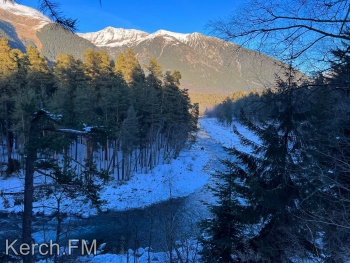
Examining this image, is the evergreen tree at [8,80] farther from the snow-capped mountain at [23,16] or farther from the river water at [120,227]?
the snow-capped mountain at [23,16]

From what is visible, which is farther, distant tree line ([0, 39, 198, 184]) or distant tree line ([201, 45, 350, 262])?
distant tree line ([0, 39, 198, 184])

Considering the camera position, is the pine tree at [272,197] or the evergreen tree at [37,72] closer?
the pine tree at [272,197]

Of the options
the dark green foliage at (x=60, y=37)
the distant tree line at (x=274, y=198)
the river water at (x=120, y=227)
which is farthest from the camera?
the river water at (x=120, y=227)

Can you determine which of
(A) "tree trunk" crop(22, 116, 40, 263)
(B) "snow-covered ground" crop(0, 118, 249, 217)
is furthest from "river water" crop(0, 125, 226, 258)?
(A) "tree trunk" crop(22, 116, 40, 263)

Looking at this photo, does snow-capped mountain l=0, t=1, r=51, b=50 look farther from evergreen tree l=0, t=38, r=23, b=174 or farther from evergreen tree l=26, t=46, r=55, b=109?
evergreen tree l=26, t=46, r=55, b=109

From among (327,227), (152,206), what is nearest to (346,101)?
(327,227)

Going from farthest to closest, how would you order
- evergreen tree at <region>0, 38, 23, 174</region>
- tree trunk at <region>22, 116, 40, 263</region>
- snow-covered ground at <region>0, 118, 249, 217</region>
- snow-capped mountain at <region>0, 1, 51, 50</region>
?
evergreen tree at <region>0, 38, 23, 174</region> < snow-covered ground at <region>0, 118, 249, 217</region> < tree trunk at <region>22, 116, 40, 263</region> < snow-capped mountain at <region>0, 1, 51, 50</region>

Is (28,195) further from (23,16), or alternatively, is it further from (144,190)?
(144,190)

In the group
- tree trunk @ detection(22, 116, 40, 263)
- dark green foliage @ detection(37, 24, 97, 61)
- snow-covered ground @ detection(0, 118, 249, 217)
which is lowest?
snow-covered ground @ detection(0, 118, 249, 217)

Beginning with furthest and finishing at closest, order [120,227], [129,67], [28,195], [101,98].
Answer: [129,67] < [101,98] < [120,227] < [28,195]

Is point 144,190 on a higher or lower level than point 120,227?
lower

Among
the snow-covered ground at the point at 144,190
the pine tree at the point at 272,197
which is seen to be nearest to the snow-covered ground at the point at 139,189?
the snow-covered ground at the point at 144,190

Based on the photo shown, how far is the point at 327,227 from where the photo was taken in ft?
15.8

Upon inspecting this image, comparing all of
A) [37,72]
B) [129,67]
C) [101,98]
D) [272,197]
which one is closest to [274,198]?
[272,197]
